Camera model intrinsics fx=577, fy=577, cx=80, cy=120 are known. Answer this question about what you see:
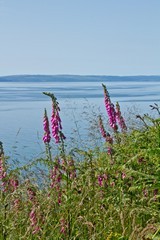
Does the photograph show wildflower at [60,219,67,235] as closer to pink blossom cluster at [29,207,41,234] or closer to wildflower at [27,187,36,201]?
pink blossom cluster at [29,207,41,234]

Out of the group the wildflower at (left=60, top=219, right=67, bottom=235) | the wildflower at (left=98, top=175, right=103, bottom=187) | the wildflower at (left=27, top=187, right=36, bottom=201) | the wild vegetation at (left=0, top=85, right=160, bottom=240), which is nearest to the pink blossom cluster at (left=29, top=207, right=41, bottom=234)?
the wild vegetation at (left=0, top=85, right=160, bottom=240)

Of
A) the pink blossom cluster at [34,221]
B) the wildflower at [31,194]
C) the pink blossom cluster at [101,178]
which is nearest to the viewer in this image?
the pink blossom cluster at [34,221]

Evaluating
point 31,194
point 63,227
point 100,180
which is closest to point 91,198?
point 100,180

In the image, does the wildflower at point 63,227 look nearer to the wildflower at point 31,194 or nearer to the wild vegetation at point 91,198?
the wild vegetation at point 91,198

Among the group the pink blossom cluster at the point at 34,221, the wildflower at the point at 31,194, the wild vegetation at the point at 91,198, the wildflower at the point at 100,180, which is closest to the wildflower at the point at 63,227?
the wild vegetation at the point at 91,198

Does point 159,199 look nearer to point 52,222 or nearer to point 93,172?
point 93,172

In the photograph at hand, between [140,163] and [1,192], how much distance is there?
1.25m

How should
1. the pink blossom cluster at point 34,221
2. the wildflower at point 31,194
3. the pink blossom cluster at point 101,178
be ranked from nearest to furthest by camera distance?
1. the pink blossom cluster at point 34,221
2. the wildflower at point 31,194
3. the pink blossom cluster at point 101,178

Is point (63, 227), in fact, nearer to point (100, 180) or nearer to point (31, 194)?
point (31, 194)

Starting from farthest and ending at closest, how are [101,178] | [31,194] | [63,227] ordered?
1. [101,178]
2. [31,194]
3. [63,227]

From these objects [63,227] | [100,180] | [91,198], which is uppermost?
[100,180]

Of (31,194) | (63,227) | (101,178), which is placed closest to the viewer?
(63,227)

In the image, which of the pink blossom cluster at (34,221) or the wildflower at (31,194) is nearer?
the pink blossom cluster at (34,221)

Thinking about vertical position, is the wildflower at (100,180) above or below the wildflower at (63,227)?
above
